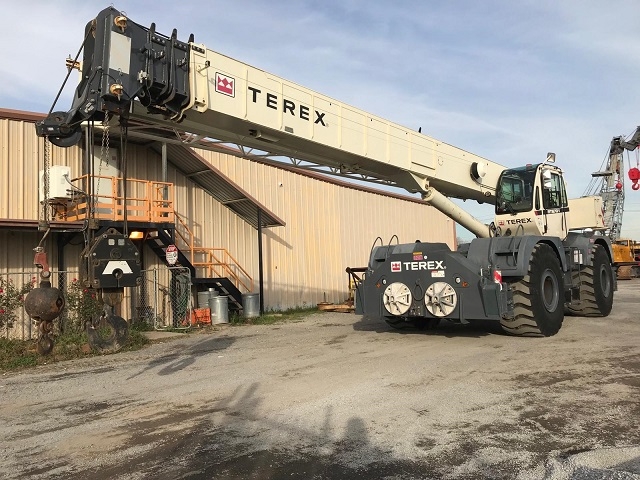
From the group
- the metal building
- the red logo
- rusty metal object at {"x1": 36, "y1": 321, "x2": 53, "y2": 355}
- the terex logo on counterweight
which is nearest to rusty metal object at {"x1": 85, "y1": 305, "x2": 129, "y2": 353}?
rusty metal object at {"x1": 36, "y1": 321, "x2": 53, "y2": 355}

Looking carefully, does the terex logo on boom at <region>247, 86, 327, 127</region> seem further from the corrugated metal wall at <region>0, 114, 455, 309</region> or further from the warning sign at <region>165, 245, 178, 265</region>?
the corrugated metal wall at <region>0, 114, 455, 309</region>

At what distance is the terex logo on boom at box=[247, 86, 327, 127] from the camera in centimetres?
848

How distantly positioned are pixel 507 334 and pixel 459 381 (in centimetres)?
424

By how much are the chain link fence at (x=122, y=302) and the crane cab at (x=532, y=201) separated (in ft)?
30.0

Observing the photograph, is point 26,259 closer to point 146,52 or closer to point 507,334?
point 146,52

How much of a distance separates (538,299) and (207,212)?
38.0ft

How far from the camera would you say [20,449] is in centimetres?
491

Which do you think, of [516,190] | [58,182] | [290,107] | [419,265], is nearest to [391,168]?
[419,265]

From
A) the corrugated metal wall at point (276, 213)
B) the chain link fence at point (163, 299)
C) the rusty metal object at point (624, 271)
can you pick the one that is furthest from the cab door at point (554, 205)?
the rusty metal object at point (624, 271)

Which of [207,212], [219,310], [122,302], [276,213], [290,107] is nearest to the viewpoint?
[290,107]

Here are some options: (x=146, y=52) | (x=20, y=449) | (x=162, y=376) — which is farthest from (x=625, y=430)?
(x=146, y=52)

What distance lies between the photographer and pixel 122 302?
14.6 meters

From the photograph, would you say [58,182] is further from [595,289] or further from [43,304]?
[595,289]

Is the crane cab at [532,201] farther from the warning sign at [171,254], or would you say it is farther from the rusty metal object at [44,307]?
the rusty metal object at [44,307]
